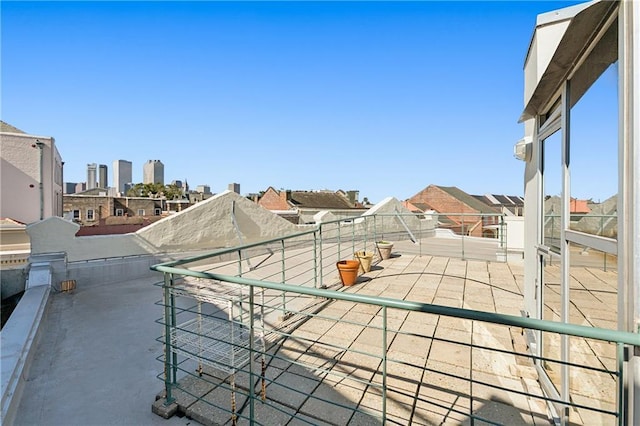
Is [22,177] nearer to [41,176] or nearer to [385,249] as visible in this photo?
[41,176]

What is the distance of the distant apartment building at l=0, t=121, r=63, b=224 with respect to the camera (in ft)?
43.6

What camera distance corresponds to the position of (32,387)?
8.97ft

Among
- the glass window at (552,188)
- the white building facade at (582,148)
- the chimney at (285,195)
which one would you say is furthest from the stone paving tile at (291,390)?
the chimney at (285,195)

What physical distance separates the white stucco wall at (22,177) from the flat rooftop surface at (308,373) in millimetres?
12245

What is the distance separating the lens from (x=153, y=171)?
7262cm

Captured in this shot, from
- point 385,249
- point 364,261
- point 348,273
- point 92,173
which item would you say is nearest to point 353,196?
point 385,249

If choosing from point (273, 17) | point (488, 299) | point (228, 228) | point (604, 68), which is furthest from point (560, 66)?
point (228, 228)

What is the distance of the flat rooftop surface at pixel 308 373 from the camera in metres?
2.23

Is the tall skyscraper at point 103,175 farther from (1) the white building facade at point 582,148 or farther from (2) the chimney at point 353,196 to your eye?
(1) the white building facade at point 582,148

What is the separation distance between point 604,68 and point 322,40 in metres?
7.48

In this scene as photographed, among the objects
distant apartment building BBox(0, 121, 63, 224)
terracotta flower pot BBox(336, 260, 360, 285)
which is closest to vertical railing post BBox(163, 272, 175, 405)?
terracotta flower pot BBox(336, 260, 360, 285)

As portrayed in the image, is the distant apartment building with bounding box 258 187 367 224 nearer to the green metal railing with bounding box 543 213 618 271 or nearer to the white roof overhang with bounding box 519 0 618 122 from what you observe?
the green metal railing with bounding box 543 213 618 271

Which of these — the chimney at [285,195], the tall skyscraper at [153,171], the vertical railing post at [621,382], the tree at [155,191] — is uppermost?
the tall skyscraper at [153,171]

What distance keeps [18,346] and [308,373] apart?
286 cm
